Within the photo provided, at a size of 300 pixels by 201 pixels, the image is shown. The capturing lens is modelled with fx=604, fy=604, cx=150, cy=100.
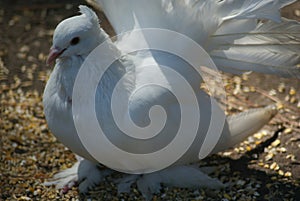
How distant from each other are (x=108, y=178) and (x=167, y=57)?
0.90 meters

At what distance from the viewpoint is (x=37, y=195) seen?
12.2 ft

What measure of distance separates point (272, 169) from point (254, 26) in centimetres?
95

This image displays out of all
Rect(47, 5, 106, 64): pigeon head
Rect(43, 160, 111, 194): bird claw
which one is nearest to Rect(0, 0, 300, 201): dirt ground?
Rect(43, 160, 111, 194): bird claw

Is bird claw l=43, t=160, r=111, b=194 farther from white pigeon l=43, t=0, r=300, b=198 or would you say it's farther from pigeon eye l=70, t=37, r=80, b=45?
pigeon eye l=70, t=37, r=80, b=45

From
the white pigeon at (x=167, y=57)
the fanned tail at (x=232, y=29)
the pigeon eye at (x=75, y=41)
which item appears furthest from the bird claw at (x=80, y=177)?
the pigeon eye at (x=75, y=41)

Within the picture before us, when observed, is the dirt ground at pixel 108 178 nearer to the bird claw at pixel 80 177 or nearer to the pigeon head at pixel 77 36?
the bird claw at pixel 80 177

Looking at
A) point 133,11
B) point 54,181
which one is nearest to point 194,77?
point 133,11

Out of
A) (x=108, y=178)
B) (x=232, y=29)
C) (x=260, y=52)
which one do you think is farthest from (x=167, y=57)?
(x=108, y=178)

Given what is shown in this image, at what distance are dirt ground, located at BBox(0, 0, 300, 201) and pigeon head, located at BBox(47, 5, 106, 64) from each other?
0.98 meters

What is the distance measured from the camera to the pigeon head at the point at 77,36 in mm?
3105

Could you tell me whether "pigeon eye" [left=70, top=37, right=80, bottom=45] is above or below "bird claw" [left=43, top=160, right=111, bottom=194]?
above

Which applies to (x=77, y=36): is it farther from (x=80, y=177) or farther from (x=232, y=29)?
(x=80, y=177)

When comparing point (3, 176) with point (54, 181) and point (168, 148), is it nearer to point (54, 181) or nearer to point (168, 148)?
point (54, 181)

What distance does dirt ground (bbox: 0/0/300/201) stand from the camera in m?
3.69
